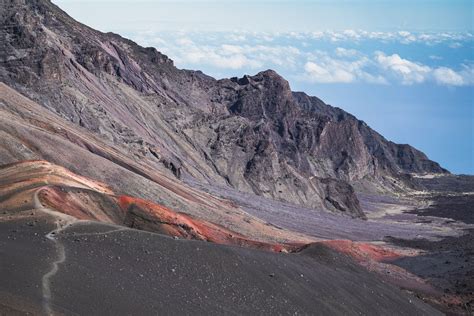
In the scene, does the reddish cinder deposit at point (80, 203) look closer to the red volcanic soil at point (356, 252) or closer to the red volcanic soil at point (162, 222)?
the red volcanic soil at point (162, 222)

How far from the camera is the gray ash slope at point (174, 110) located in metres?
76.6

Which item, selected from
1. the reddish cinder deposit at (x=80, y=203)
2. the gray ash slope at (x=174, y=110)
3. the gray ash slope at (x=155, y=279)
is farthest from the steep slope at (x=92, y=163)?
the gray ash slope at (x=174, y=110)

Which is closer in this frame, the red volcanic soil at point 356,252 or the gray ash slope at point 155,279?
the gray ash slope at point 155,279

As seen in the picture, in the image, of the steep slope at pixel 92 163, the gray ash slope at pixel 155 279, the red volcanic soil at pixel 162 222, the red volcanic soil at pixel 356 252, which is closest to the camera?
the gray ash slope at pixel 155 279

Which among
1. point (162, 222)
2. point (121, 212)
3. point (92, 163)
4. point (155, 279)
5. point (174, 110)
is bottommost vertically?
point (155, 279)

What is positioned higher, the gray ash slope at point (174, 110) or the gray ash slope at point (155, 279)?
the gray ash slope at point (174, 110)

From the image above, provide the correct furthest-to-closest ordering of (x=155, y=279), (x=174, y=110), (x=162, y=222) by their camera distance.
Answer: (x=174, y=110) < (x=162, y=222) < (x=155, y=279)

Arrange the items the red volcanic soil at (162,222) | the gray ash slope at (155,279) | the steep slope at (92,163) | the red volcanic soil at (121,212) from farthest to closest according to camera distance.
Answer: the steep slope at (92,163) < the red volcanic soil at (162,222) < the red volcanic soil at (121,212) < the gray ash slope at (155,279)

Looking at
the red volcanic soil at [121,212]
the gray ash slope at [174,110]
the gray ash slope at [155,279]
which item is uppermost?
the gray ash slope at [174,110]

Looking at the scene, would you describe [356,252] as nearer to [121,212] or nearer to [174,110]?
[121,212]

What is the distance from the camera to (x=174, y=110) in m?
100

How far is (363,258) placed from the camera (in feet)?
150

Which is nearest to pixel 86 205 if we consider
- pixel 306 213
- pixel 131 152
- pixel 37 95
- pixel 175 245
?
pixel 175 245

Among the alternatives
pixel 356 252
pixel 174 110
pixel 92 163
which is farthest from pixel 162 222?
pixel 174 110
